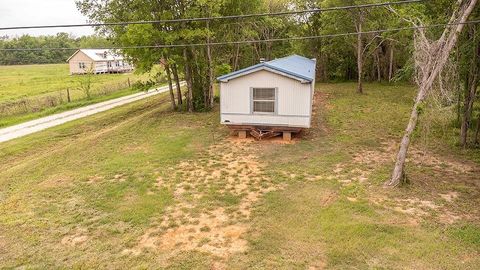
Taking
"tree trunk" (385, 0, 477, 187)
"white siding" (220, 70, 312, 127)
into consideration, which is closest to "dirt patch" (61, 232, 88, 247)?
"tree trunk" (385, 0, 477, 187)

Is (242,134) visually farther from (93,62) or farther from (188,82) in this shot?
(93,62)

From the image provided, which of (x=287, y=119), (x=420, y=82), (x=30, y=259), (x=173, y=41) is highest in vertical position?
(x=173, y=41)

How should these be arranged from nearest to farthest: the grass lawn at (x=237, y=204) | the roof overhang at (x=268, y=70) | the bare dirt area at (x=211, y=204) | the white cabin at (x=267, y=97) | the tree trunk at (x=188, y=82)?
the grass lawn at (x=237, y=204), the bare dirt area at (x=211, y=204), the roof overhang at (x=268, y=70), the white cabin at (x=267, y=97), the tree trunk at (x=188, y=82)

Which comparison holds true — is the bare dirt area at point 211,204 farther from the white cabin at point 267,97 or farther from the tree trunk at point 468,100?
the tree trunk at point 468,100

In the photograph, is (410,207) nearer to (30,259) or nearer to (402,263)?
(402,263)

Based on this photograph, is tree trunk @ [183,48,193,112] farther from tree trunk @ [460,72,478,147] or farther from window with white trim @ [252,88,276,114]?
tree trunk @ [460,72,478,147]

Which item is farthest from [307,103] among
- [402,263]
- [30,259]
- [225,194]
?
[30,259]

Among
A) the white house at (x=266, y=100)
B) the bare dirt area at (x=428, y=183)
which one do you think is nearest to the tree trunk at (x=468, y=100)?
the bare dirt area at (x=428, y=183)
